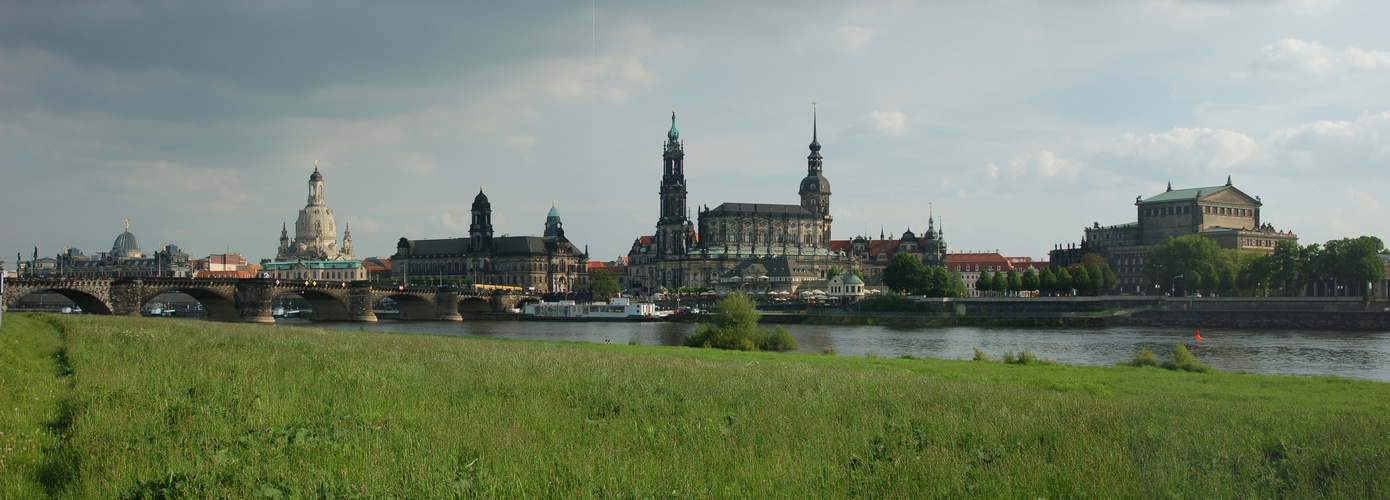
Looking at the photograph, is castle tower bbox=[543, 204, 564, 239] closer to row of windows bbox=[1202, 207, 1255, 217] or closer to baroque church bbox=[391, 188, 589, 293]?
baroque church bbox=[391, 188, 589, 293]

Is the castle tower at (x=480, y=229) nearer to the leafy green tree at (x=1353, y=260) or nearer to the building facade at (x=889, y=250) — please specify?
the building facade at (x=889, y=250)

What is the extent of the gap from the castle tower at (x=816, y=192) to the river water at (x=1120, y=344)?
90.8 m

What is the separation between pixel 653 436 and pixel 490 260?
16065 cm

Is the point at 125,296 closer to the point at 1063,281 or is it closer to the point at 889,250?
the point at 1063,281

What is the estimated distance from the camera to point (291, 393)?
519 inches

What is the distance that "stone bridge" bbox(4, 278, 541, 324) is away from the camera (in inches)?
2899

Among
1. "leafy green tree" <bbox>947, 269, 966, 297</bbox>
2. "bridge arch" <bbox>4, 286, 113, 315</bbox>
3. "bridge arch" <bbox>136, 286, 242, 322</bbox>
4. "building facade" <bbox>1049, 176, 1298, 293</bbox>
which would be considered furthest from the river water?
"building facade" <bbox>1049, 176, 1298, 293</bbox>

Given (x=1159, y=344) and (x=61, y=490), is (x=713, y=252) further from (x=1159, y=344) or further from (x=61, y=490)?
(x=61, y=490)

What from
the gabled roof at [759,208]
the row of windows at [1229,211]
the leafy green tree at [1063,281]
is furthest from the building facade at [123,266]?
the row of windows at [1229,211]

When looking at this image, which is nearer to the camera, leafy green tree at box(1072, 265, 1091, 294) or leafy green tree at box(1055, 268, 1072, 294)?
leafy green tree at box(1072, 265, 1091, 294)

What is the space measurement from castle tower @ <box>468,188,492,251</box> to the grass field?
15347 centimetres

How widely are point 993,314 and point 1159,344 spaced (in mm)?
30786

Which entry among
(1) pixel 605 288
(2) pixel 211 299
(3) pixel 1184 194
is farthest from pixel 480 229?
(3) pixel 1184 194

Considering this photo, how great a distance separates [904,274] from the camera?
110438 millimetres
